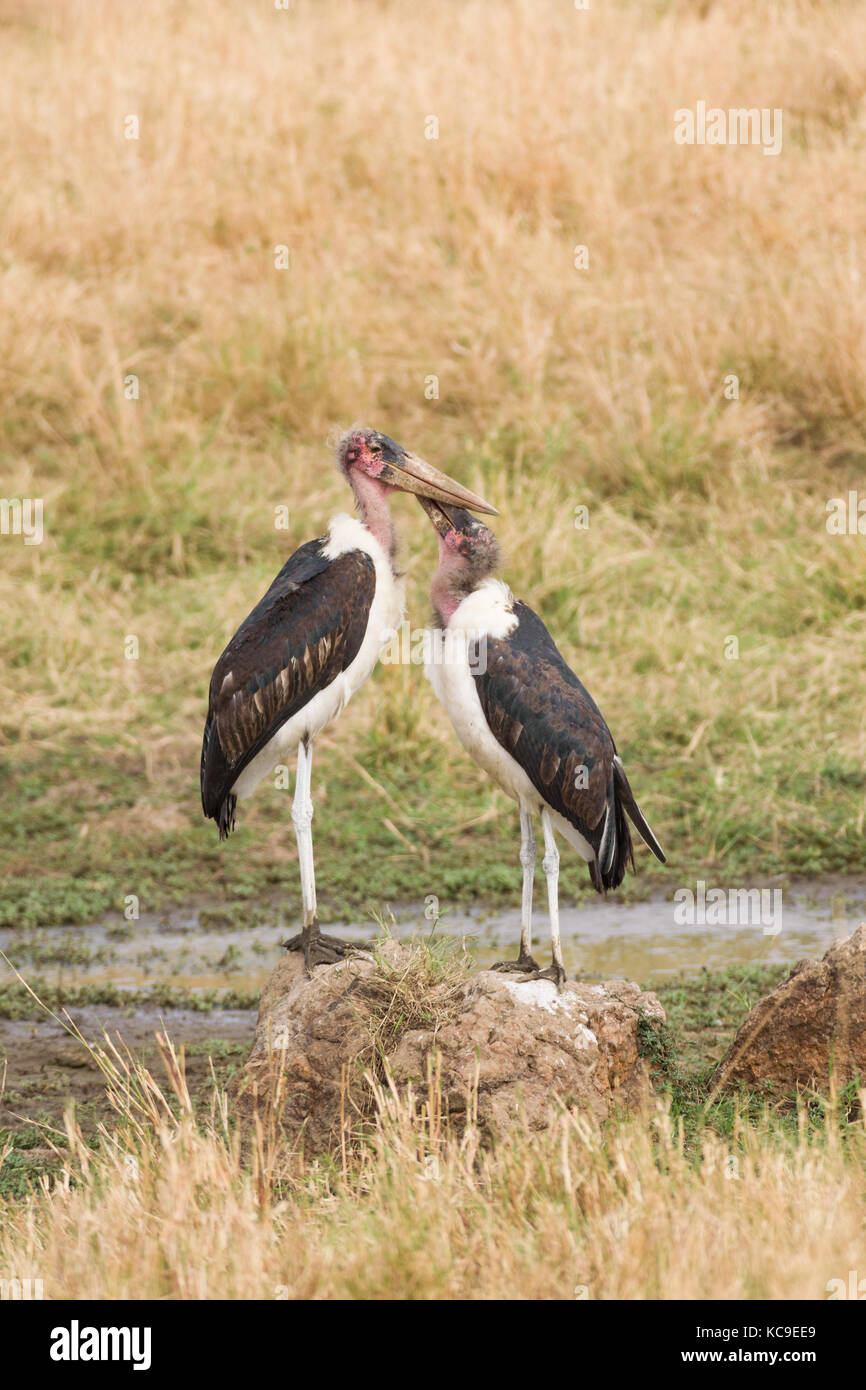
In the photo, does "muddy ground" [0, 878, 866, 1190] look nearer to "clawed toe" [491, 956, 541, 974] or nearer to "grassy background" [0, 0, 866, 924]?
"grassy background" [0, 0, 866, 924]

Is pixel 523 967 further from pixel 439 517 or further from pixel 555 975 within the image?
pixel 439 517

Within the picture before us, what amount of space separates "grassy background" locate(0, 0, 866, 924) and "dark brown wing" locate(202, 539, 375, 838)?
2.00 metres

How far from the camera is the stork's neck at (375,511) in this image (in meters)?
5.16

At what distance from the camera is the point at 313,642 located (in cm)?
500

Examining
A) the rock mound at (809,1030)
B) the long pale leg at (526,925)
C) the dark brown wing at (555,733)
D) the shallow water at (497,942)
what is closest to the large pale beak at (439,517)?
the dark brown wing at (555,733)

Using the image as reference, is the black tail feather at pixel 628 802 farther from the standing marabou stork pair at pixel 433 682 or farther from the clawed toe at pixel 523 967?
the clawed toe at pixel 523 967

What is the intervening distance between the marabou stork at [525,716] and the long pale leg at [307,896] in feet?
1.48

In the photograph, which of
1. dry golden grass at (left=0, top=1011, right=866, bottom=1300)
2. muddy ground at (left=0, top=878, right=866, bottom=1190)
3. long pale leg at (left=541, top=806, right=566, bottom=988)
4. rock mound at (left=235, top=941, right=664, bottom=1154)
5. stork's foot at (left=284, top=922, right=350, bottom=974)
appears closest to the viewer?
dry golden grass at (left=0, top=1011, right=866, bottom=1300)

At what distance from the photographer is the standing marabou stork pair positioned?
4.79 meters

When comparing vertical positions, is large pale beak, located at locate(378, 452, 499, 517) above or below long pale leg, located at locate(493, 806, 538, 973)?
above

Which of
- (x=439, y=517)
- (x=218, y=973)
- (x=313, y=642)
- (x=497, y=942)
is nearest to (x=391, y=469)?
(x=439, y=517)

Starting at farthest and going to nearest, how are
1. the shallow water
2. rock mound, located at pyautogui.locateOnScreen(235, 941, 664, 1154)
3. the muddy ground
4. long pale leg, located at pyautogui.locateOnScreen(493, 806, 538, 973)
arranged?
the shallow water < the muddy ground < long pale leg, located at pyautogui.locateOnScreen(493, 806, 538, 973) < rock mound, located at pyautogui.locateOnScreen(235, 941, 664, 1154)

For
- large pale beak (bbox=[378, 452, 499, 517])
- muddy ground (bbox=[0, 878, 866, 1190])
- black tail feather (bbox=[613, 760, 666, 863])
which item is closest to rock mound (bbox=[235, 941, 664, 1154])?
black tail feather (bbox=[613, 760, 666, 863])
